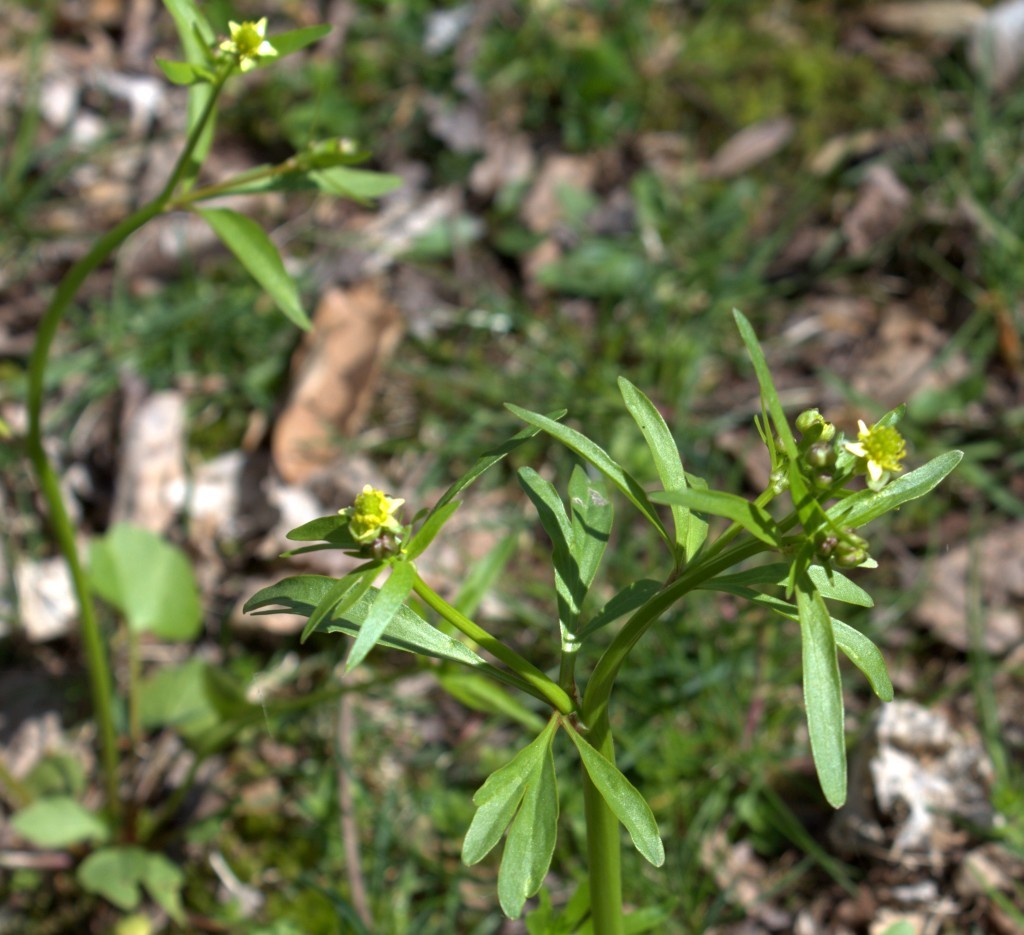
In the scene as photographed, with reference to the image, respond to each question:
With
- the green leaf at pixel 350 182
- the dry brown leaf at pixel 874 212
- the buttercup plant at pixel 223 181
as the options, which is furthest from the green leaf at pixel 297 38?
the dry brown leaf at pixel 874 212

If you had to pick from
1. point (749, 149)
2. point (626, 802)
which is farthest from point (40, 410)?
point (749, 149)

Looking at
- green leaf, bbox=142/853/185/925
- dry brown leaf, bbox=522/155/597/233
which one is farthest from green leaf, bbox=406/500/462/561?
dry brown leaf, bbox=522/155/597/233

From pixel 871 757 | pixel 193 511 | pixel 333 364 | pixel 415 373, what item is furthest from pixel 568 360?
pixel 871 757

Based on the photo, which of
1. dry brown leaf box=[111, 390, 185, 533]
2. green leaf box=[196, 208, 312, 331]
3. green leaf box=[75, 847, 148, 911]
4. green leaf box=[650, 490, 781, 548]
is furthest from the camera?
dry brown leaf box=[111, 390, 185, 533]

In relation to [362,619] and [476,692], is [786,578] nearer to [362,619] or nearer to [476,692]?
[362,619]

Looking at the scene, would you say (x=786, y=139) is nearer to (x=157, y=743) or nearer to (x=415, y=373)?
(x=415, y=373)

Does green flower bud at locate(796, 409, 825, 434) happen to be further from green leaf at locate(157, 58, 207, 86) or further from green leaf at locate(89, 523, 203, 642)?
green leaf at locate(89, 523, 203, 642)
